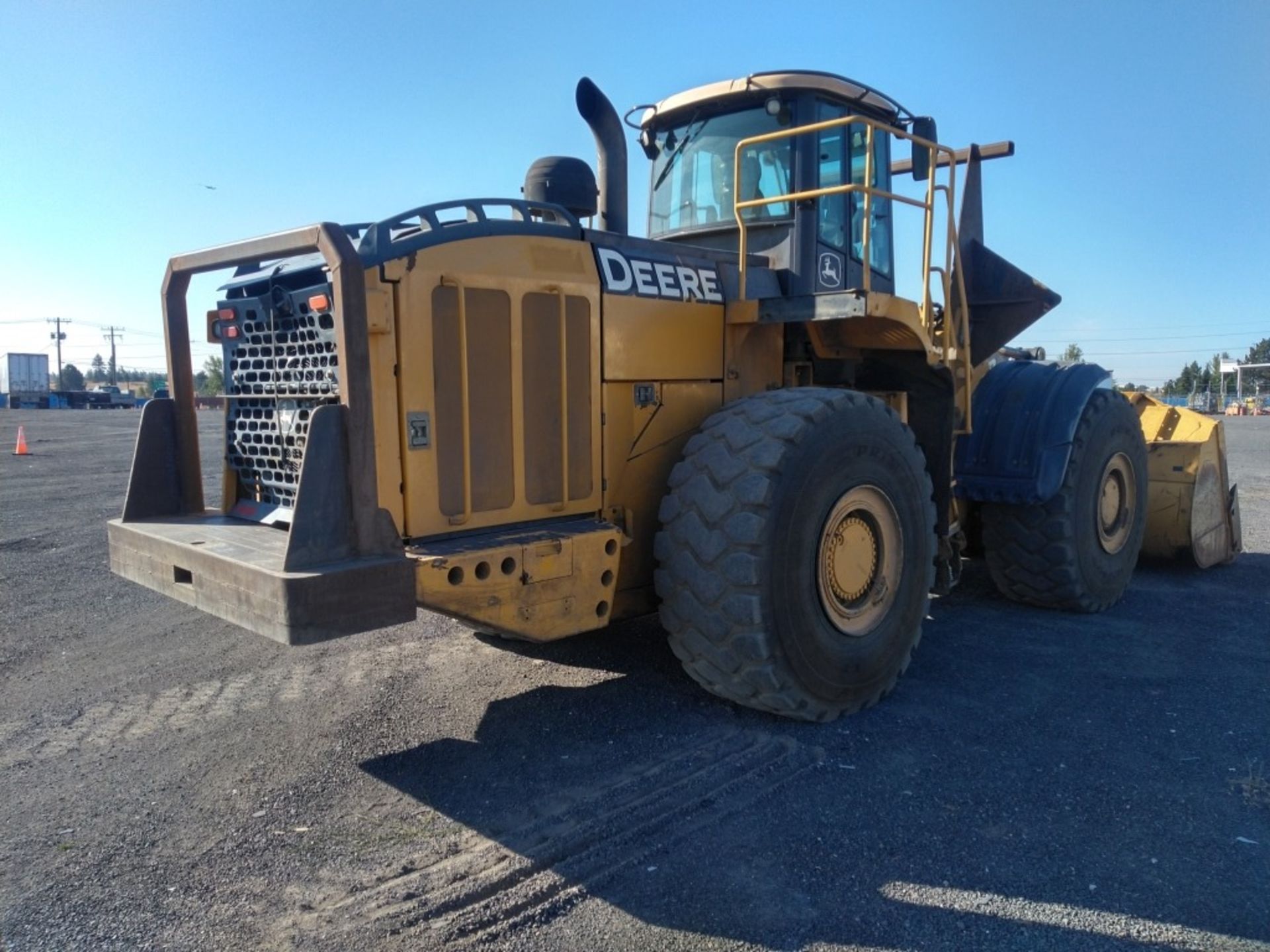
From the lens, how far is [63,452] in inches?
786

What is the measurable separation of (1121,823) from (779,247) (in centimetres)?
328

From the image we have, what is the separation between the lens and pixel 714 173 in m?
5.51

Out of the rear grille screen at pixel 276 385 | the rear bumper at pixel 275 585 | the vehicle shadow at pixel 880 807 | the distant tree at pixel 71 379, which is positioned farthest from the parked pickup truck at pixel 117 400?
the vehicle shadow at pixel 880 807

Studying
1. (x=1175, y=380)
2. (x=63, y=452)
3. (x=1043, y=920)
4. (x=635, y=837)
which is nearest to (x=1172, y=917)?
(x=1043, y=920)

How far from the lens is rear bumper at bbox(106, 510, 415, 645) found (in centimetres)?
304

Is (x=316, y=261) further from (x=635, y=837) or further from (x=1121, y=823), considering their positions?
(x=1121, y=823)

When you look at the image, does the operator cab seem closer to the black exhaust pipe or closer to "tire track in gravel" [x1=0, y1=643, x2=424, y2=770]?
the black exhaust pipe

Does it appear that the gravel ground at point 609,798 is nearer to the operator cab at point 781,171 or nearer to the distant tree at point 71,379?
the operator cab at point 781,171

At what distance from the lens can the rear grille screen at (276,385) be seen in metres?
3.72

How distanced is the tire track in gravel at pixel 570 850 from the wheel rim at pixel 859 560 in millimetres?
702

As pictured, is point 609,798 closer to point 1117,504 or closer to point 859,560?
point 859,560

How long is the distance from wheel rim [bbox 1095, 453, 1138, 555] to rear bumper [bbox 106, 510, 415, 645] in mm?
5301

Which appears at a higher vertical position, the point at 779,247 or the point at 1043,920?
the point at 779,247

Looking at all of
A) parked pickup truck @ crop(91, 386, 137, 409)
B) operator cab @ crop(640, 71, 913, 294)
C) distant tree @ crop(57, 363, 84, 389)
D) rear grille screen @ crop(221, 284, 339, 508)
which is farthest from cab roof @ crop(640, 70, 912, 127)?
distant tree @ crop(57, 363, 84, 389)
